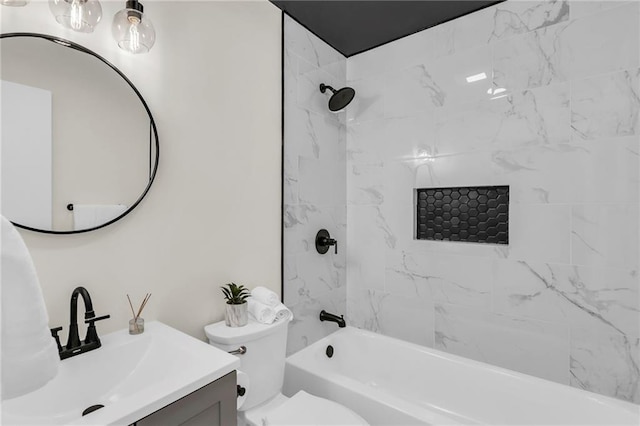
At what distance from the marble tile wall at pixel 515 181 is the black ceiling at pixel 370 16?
2.7 inches

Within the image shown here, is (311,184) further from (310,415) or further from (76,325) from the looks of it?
(76,325)

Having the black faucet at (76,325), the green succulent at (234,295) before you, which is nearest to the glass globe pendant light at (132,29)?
the black faucet at (76,325)

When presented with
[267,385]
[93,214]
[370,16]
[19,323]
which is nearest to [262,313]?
[267,385]

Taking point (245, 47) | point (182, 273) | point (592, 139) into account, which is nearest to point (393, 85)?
point (245, 47)

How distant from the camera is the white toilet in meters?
1.39

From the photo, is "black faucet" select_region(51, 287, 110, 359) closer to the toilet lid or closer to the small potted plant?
the small potted plant

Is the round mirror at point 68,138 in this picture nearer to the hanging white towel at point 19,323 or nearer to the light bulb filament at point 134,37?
the light bulb filament at point 134,37

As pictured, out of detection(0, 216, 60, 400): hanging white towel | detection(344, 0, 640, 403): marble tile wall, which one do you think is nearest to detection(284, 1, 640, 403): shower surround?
detection(344, 0, 640, 403): marble tile wall

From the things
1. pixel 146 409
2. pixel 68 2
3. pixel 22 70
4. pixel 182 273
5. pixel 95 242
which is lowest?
pixel 146 409

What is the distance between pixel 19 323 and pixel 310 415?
1.18 metres

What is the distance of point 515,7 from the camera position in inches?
72.1

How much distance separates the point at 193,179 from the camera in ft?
4.95

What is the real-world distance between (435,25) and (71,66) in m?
1.95

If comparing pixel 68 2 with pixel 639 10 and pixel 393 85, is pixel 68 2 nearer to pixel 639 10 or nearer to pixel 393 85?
pixel 393 85
